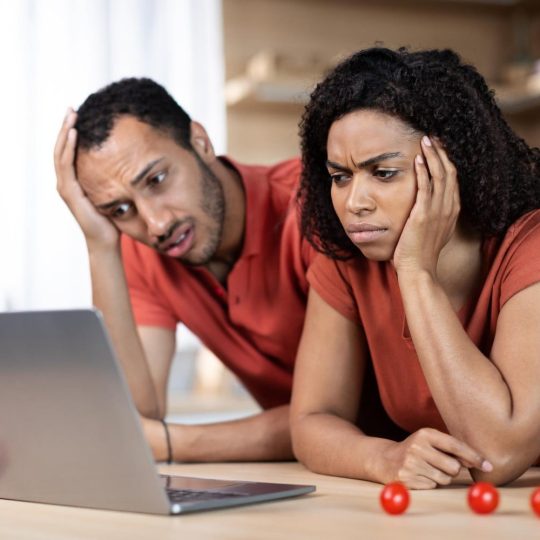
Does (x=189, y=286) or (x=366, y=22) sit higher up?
(x=366, y=22)

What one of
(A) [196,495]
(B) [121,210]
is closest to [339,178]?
(A) [196,495]

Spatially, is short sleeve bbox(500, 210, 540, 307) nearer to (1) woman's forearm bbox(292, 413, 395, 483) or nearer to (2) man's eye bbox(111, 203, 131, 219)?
(1) woman's forearm bbox(292, 413, 395, 483)

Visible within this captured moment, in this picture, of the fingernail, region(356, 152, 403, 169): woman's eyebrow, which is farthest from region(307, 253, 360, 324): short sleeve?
the fingernail

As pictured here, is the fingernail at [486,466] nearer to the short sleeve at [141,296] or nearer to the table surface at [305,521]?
the table surface at [305,521]

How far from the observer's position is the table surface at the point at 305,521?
802 mm

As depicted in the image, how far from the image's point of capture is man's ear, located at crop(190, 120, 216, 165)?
5.85 ft

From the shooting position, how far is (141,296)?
75.8 inches

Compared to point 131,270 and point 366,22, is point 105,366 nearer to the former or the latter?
point 131,270

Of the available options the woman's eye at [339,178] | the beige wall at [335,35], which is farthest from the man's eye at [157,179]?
the beige wall at [335,35]

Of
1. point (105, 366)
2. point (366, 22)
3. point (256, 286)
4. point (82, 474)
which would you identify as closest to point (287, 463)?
point (256, 286)

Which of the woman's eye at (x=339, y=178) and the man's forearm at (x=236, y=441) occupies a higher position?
the woman's eye at (x=339, y=178)

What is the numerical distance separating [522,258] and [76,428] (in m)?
0.58

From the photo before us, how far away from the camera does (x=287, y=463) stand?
4.90 ft

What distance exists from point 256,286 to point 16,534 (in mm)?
964
